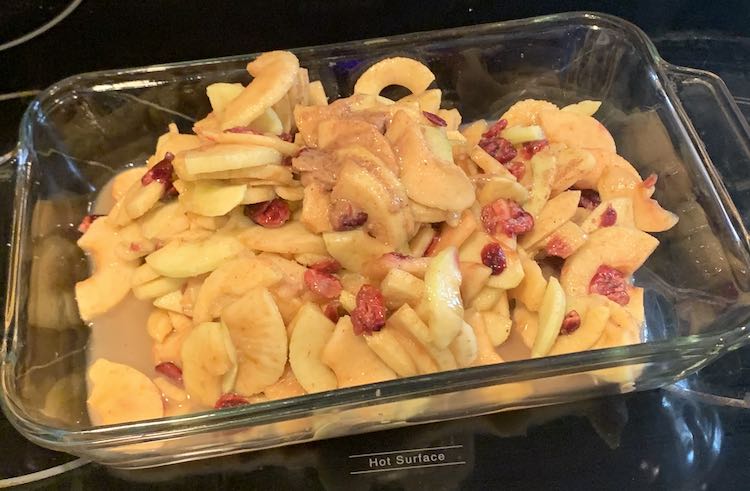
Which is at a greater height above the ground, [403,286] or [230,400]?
[403,286]

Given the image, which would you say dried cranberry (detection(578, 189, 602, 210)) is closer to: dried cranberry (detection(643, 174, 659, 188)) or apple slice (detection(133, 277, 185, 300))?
dried cranberry (detection(643, 174, 659, 188))

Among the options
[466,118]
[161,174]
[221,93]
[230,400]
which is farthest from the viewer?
[466,118]

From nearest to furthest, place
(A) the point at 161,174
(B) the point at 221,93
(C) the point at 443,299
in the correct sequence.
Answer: (C) the point at 443,299 < (A) the point at 161,174 < (B) the point at 221,93

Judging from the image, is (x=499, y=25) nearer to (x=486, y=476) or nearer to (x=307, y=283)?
(x=307, y=283)

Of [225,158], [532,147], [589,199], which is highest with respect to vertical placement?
[225,158]

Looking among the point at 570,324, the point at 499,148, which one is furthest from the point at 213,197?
the point at 570,324

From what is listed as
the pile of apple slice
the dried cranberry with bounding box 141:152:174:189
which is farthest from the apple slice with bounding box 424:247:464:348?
Answer: the dried cranberry with bounding box 141:152:174:189

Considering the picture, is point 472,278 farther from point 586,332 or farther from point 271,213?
point 271,213
